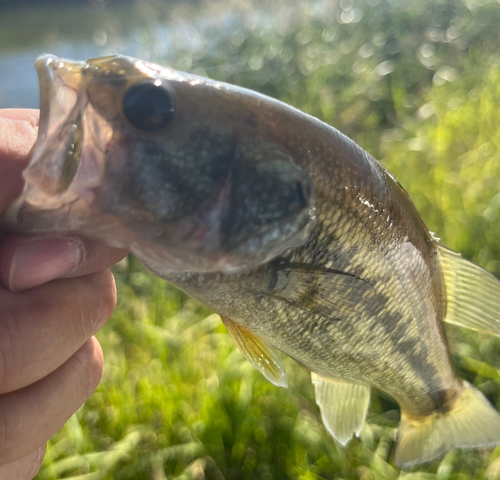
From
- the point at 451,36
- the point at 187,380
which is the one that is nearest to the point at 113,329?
the point at 187,380

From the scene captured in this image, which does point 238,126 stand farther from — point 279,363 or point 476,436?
point 476,436

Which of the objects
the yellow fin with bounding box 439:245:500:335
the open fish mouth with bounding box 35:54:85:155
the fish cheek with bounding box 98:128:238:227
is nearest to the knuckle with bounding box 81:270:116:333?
the fish cheek with bounding box 98:128:238:227

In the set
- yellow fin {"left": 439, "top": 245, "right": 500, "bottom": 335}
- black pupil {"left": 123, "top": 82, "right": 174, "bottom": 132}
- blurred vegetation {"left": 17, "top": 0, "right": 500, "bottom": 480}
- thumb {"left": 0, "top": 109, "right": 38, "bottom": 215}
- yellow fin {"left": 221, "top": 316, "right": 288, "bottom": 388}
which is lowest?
blurred vegetation {"left": 17, "top": 0, "right": 500, "bottom": 480}

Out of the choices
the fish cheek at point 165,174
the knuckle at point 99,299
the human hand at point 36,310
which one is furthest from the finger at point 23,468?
the fish cheek at point 165,174

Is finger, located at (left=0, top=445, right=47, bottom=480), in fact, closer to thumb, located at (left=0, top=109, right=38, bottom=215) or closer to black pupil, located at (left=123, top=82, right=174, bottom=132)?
thumb, located at (left=0, top=109, right=38, bottom=215)

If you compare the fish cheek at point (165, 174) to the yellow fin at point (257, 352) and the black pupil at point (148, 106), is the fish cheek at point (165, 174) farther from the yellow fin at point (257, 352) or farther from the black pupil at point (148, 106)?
the yellow fin at point (257, 352)

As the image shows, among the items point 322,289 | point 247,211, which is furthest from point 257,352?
point 247,211

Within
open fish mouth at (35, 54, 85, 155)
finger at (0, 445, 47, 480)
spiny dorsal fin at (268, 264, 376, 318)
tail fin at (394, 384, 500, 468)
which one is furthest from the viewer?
tail fin at (394, 384, 500, 468)
